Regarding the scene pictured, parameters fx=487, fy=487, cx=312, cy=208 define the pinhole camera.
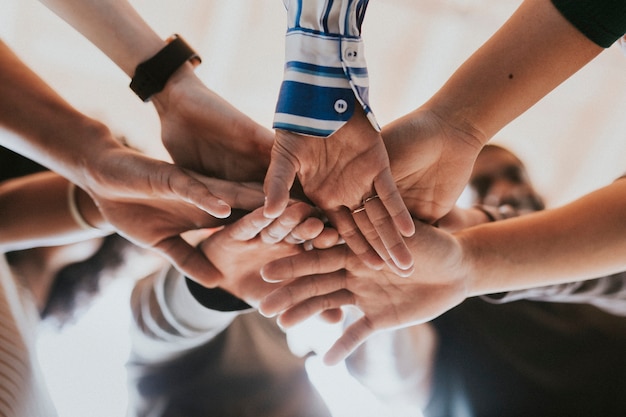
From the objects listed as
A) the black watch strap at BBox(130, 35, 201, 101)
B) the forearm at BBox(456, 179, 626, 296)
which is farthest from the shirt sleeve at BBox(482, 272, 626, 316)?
the black watch strap at BBox(130, 35, 201, 101)

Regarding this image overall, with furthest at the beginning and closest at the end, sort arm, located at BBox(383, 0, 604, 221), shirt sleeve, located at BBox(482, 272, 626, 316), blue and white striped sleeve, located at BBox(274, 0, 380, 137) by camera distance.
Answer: shirt sleeve, located at BBox(482, 272, 626, 316) < arm, located at BBox(383, 0, 604, 221) < blue and white striped sleeve, located at BBox(274, 0, 380, 137)

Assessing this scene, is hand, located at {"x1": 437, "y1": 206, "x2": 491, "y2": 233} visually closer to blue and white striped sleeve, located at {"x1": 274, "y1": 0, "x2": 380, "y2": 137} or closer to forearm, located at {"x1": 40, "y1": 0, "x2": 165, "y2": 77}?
blue and white striped sleeve, located at {"x1": 274, "y1": 0, "x2": 380, "y2": 137}

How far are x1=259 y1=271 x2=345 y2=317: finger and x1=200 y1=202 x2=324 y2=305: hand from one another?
0.22 feet

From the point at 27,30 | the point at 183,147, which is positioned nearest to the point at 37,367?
the point at 183,147

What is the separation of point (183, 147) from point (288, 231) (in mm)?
302

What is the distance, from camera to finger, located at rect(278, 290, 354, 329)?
94cm

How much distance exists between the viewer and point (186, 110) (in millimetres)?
951

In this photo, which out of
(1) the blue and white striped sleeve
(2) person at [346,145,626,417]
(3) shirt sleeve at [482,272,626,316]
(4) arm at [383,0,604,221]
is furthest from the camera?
(3) shirt sleeve at [482,272,626,316]

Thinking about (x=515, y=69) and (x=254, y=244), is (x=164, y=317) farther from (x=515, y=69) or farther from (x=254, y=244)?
(x=515, y=69)

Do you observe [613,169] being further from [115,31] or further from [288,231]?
[115,31]

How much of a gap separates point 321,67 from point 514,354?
1.08 meters

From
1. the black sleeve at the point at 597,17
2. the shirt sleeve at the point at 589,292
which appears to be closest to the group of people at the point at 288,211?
the black sleeve at the point at 597,17

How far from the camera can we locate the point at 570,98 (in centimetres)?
158

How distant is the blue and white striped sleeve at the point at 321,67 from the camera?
706mm
